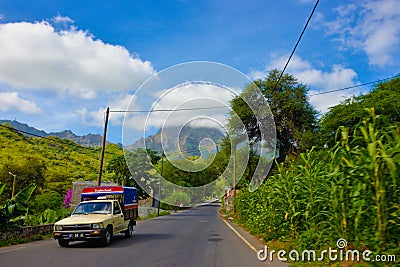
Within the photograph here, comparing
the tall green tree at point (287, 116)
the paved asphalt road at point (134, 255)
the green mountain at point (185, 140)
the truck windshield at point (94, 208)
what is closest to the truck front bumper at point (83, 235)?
the paved asphalt road at point (134, 255)

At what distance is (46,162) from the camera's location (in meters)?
67.5

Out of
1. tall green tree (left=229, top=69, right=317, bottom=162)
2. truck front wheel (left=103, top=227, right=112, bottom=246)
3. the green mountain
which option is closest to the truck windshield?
truck front wheel (left=103, top=227, right=112, bottom=246)

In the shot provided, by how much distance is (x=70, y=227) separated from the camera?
12234mm

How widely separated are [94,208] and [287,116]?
1914 cm

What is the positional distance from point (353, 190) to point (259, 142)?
73.5ft

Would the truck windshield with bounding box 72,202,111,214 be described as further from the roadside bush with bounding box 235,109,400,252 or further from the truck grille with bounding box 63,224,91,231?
the roadside bush with bounding box 235,109,400,252

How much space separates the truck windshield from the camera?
548 inches

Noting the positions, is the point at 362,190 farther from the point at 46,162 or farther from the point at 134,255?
the point at 46,162

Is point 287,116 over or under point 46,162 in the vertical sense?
over

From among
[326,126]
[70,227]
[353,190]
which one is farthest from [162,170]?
[353,190]

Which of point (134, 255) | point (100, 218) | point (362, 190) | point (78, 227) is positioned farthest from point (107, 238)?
point (362, 190)

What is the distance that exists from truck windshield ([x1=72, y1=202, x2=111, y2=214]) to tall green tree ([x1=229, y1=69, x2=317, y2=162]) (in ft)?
52.7

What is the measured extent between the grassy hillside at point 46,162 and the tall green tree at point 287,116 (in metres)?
20.3

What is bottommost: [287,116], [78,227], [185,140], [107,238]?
[107,238]
